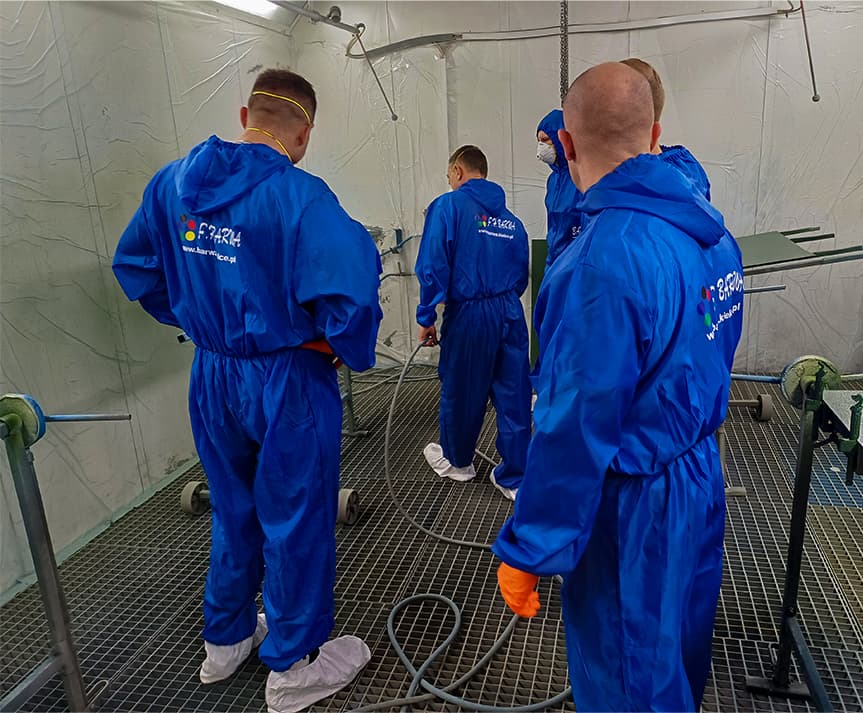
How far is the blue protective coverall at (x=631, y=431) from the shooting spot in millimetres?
987

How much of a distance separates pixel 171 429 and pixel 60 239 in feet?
3.29

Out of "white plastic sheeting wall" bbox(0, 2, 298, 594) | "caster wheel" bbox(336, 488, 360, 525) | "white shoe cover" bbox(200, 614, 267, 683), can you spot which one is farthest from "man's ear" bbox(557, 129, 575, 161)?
"white plastic sheeting wall" bbox(0, 2, 298, 594)

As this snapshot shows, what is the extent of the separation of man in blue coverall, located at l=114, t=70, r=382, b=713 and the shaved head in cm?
60

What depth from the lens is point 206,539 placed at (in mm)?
2439

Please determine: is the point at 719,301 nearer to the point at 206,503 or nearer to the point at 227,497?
the point at 227,497

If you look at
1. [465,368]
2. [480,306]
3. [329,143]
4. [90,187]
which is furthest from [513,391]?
[329,143]

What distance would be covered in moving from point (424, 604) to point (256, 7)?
325 centimetres

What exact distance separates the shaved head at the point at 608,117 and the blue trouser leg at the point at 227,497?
3.06 ft

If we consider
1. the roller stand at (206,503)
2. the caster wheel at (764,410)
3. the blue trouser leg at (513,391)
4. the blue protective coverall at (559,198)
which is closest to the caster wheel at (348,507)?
the roller stand at (206,503)

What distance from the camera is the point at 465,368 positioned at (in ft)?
8.44

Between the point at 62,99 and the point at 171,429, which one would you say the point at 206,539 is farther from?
the point at 62,99

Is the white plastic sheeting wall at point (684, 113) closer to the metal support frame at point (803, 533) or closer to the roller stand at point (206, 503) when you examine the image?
the roller stand at point (206, 503)

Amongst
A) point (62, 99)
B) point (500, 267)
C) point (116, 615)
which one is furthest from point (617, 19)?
point (116, 615)

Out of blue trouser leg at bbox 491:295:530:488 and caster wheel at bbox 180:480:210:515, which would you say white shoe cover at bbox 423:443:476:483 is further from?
caster wheel at bbox 180:480:210:515
